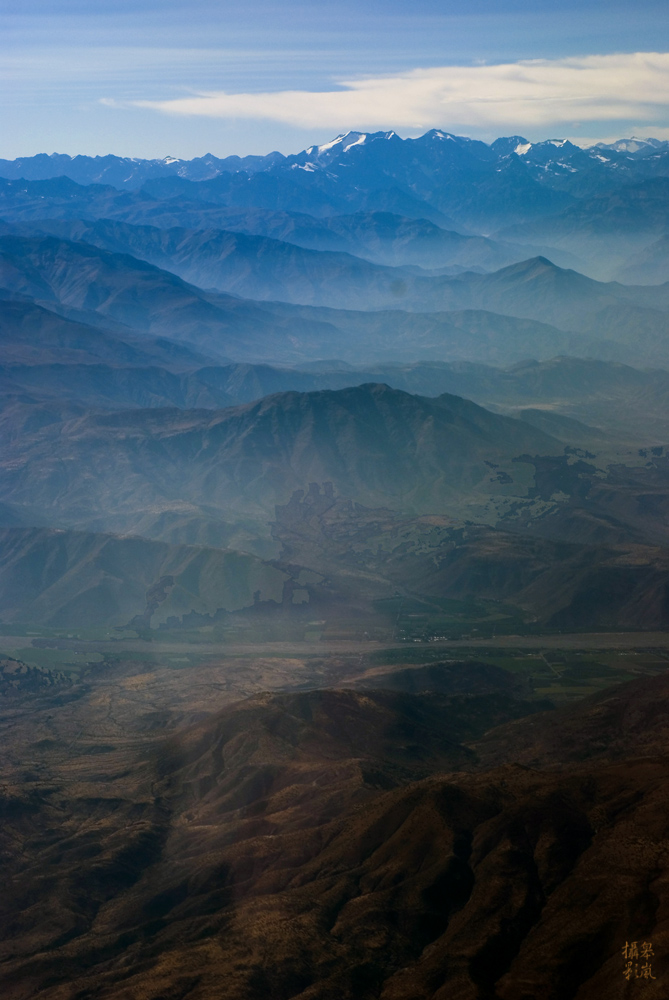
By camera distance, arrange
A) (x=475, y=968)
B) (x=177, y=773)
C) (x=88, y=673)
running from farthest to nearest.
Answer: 1. (x=88, y=673)
2. (x=177, y=773)
3. (x=475, y=968)

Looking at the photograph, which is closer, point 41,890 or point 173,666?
point 41,890

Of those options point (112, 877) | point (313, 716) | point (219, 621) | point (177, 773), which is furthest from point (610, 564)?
point (112, 877)

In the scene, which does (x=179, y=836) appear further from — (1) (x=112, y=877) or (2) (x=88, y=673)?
(2) (x=88, y=673)
